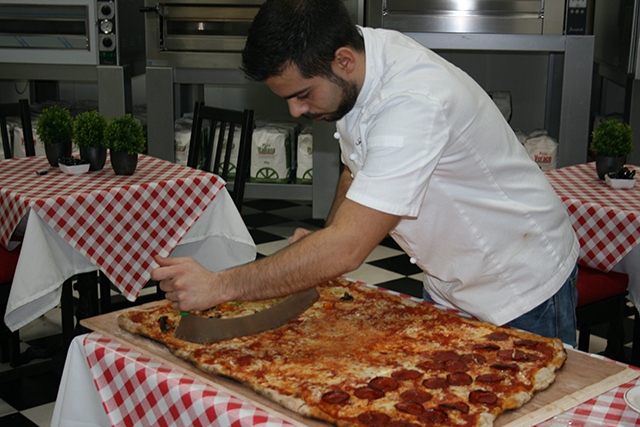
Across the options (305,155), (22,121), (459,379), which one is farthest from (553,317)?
(305,155)

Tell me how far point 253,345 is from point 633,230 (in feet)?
5.70

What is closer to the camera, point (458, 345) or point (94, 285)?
point (458, 345)

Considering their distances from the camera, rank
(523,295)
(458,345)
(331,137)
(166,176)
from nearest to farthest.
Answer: (458,345) < (523,295) < (166,176) < (331,137)

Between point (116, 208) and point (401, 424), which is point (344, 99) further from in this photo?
point (116, 208)

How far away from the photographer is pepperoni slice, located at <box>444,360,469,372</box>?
1.62 m

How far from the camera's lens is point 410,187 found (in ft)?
5.37

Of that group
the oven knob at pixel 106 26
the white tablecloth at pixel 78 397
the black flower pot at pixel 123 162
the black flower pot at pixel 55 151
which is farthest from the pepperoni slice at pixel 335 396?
the oven knob at pixel 106 26

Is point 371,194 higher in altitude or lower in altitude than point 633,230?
higher

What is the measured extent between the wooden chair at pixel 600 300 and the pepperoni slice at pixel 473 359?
137cm

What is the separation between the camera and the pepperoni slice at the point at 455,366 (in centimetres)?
162

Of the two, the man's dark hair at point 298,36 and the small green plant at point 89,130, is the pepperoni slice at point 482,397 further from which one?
the small green plant at point 89,130

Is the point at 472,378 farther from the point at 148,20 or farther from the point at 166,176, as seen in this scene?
the point at 148,20

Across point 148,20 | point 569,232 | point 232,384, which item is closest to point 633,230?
point 569,232

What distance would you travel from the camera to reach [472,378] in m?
1.58
